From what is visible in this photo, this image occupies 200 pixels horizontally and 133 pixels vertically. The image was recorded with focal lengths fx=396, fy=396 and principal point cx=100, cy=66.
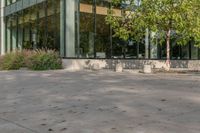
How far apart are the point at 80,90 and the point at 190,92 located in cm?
348

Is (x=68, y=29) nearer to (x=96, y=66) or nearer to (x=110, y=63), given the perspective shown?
(x=96, y=66)

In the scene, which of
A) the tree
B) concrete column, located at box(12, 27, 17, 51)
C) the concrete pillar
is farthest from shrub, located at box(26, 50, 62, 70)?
concrete column, located at box(12, 27, 17, 51)

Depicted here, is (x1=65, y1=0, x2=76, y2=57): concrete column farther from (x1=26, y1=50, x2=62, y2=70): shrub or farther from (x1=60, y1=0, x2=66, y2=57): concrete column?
(x1=26, y1=50, x2=62, y2=70): shrub

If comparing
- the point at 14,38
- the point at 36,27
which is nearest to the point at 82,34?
the point at 36,27

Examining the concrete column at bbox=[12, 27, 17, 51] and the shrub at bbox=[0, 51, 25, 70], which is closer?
the shrub at bbox=[0, 51, 25, 70]

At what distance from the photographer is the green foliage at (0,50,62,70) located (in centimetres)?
2512

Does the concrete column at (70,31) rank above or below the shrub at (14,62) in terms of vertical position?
above

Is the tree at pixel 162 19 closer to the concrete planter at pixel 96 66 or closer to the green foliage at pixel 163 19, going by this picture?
the green foliage at pixel 163 19

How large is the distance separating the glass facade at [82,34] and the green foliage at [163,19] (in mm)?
2041

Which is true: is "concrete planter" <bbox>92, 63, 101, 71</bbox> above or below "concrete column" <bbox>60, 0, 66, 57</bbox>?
below

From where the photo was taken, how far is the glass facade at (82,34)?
88.9 feet

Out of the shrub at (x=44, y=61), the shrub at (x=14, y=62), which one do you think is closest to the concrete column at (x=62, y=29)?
the shrub at (x=44, y=61)

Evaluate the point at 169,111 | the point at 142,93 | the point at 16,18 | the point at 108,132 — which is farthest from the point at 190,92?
the point at 16,18

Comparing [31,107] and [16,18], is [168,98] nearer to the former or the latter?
[31,107]
